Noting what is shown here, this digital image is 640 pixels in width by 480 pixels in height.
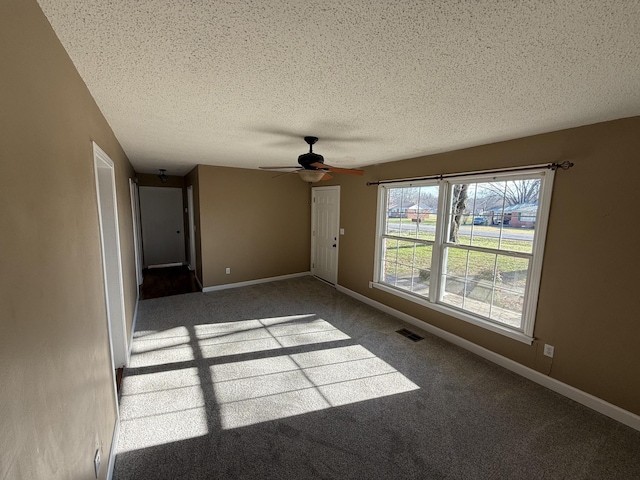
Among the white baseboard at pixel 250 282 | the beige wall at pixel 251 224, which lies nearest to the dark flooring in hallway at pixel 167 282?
the white baseboard at pixel 250 282

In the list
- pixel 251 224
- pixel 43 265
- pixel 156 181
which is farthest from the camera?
pixel 156 181

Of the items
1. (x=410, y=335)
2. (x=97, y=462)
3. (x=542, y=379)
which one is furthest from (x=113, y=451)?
(x=542, y=379)

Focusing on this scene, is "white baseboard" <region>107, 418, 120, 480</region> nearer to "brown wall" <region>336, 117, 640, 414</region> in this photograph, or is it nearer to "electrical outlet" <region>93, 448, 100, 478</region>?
"electrical outlet" <region>93, 448, 100, 478</region>

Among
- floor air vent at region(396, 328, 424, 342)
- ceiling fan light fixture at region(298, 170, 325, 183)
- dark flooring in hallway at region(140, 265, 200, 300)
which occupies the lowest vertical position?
floor air vent at region(396, 328, 424, 342)

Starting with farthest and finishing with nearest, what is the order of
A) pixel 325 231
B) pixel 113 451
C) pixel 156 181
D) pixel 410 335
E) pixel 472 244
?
pixel 156 181 → pixel 325 231 → pixel 410 335 → pixel 472 244 → pixel 113 451

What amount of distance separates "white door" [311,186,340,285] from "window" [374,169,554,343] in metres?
1.23

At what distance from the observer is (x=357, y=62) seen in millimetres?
1351

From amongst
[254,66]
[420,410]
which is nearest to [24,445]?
[254,66]

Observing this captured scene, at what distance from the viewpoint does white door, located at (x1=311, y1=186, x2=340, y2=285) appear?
5250 mm

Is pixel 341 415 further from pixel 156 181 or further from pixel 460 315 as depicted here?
pixel 156 181

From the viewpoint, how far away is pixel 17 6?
83 centimetres

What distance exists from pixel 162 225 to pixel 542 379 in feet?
23.9

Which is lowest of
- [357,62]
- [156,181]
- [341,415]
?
[341,415]

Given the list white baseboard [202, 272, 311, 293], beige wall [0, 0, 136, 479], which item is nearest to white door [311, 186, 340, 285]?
white baseboard [202, 272, 311, 293]
